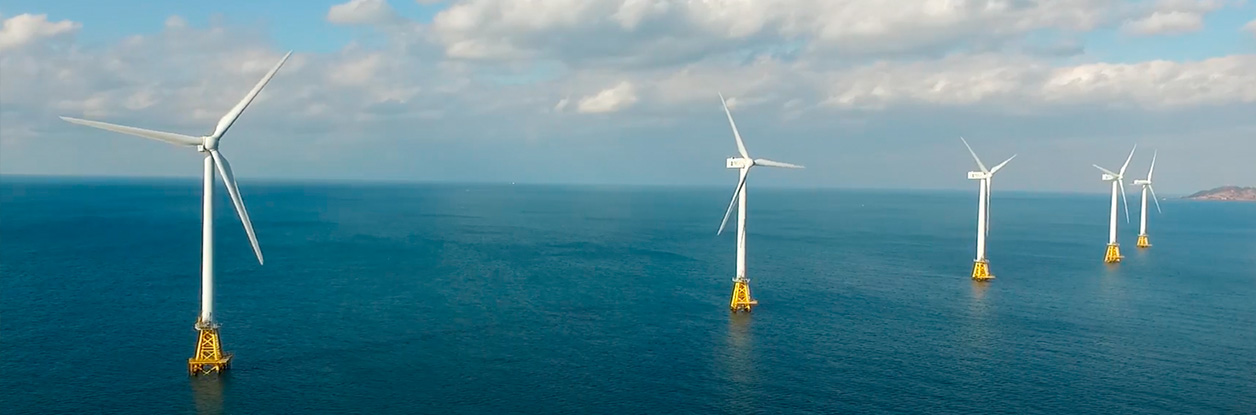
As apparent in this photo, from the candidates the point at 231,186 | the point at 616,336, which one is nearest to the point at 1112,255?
the point at 616,336

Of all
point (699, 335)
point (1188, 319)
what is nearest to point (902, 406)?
point (699, 335)

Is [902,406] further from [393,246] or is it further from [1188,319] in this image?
[393,246]

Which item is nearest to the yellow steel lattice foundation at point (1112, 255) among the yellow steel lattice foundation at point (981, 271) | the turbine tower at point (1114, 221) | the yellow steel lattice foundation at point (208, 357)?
the turbine tower at point (1114, 221)

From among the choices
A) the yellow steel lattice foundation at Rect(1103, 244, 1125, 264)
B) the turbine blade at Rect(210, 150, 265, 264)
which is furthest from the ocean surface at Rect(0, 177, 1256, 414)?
the turbine blade at Rect(210, 150, 265, 264)

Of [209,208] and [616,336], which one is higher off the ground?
[209,208]

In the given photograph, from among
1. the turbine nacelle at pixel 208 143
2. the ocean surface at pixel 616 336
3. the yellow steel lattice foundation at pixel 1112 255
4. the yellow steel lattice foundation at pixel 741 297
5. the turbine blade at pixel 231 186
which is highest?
the turbine nacelle at pixel 208 143

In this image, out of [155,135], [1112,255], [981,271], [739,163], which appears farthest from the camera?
[1112,255]

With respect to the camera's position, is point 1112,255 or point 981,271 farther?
point 1112,255

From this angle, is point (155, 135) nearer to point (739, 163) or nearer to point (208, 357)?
point (208, 357)

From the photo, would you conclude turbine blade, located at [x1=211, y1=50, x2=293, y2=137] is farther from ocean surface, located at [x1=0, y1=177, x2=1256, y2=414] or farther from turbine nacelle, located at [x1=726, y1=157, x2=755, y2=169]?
turbine nacelle, located at [x1=726, y1=157, x2=755, y2=169]

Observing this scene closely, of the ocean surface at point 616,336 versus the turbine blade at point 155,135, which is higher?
the turbine blade at point 155,135

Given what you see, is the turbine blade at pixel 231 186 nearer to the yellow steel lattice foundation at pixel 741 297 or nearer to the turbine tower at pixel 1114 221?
the yellow steel lattice foundation at pixel 741 297
